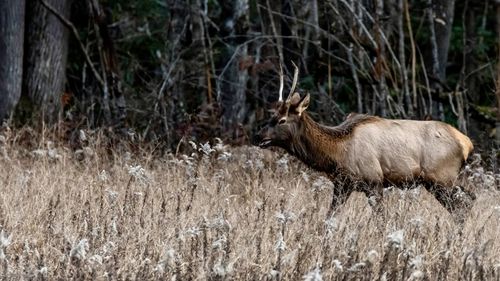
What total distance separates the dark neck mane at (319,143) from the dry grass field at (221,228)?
26 cm

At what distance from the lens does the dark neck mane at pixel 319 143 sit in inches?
412

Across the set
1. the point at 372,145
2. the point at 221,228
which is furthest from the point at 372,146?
the point at 221,228

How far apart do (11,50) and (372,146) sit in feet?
21.5

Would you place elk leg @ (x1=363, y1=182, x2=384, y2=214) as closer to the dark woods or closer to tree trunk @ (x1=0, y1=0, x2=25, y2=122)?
the dark woods

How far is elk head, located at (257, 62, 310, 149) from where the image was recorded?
1034 centimetres

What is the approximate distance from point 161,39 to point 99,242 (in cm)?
1390

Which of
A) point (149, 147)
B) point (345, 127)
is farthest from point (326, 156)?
point (149, 147)

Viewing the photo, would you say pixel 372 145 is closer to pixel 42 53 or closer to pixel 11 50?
pixel 11 50

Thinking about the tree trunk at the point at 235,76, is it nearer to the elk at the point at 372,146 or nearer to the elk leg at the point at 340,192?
the elk at the point at 372,146

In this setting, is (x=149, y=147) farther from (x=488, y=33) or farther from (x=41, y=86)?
(x=488, y=33)

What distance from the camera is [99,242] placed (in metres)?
7.68

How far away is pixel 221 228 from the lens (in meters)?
7.46

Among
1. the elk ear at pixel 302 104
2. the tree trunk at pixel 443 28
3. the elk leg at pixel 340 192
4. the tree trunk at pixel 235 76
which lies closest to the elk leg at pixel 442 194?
the elk leg at pixel 340 192

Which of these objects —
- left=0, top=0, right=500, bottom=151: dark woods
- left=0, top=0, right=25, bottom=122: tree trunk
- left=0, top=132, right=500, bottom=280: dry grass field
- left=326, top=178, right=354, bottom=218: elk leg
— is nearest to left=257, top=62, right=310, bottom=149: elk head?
left=0, top=132, right=500, bottom=280: dry grass field
